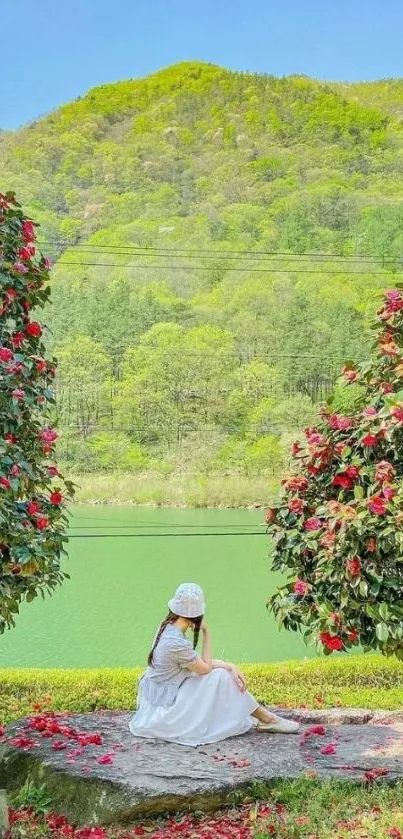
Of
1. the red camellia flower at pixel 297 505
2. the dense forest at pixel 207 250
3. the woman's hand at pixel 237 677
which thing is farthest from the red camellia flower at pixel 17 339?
the dense forest at pixel 207 250

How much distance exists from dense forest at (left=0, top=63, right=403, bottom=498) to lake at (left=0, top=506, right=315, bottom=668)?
8450mm

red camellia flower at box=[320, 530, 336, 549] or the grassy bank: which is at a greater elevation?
red camellia flower at box=[320, 530, 336, 549]

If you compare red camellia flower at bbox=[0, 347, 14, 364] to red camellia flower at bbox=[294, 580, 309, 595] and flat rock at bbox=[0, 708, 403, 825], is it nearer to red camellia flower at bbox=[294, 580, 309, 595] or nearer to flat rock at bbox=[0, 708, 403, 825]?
red camellia flower at bbox=[294, 580, 309, 595]

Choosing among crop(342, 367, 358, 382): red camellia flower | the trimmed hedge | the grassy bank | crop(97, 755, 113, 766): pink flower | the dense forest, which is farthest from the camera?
the dense forest

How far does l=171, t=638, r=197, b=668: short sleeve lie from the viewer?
470 cm

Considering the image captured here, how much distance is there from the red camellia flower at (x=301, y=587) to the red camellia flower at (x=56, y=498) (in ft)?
4.47

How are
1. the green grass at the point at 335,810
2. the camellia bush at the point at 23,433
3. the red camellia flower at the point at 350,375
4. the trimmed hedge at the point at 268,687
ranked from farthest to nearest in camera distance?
the trimmed hedge at the point at 268,687 → the red camellia flower at the point at 350,375 → the camellia bush at the point at 23,433 → the green grass at the point at 335,810

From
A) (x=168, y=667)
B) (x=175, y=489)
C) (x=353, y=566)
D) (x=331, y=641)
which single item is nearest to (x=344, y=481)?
(x=353, y=566)

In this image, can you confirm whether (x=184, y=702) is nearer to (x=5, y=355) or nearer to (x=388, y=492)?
(x=388, y=492)

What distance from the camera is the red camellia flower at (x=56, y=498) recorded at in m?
4.65

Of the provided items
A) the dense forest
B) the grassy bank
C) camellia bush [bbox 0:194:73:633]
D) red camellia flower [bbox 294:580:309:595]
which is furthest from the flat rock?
the grassy bank

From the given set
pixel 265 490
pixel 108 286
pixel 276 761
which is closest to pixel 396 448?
pixel 276 761

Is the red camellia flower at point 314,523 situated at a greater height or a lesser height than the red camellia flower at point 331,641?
greater

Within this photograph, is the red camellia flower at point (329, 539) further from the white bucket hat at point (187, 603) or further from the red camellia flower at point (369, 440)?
the white bucket hat at point (187, 603)
